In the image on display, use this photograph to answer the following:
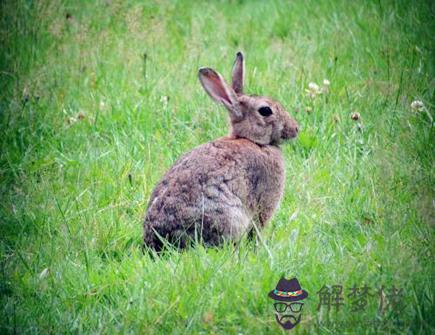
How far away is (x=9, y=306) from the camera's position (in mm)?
4664

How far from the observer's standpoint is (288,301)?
14.2 ft

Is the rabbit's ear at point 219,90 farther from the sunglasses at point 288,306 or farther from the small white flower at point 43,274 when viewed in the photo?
the sunglasses at point 288,306

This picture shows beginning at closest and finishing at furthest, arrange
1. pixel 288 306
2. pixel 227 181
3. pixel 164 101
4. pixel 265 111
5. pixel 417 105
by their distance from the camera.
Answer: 1. pixel 288 306
2. pixel 227 181
3. pixel 265 111
4. pixel 417 105
5. pixel 164 101

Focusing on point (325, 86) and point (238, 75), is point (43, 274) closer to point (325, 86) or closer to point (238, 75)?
point (238, 75)

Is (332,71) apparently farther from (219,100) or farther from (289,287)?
(289,287)

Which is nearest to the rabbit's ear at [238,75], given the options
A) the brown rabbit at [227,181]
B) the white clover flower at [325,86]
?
the brown rabbit at [227,181]

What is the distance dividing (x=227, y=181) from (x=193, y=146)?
139 cm

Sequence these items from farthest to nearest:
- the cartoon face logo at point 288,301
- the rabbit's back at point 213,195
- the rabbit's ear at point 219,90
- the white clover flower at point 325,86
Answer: the white clover flower at point 325,86 → the rabbit's ear at point 219,90 → the rabbit's back at point 213,195 → the cartoon face logo at point 288,301

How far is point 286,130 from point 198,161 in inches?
36.7

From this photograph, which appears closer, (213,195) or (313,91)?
(213,195)

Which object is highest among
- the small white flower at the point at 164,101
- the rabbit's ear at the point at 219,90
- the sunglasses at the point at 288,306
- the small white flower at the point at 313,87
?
the rabbit's ear at the point at 219,90

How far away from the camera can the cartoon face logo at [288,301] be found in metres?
4.23

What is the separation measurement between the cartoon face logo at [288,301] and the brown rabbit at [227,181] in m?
0.80

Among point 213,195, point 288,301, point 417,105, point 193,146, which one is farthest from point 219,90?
point 288,301
